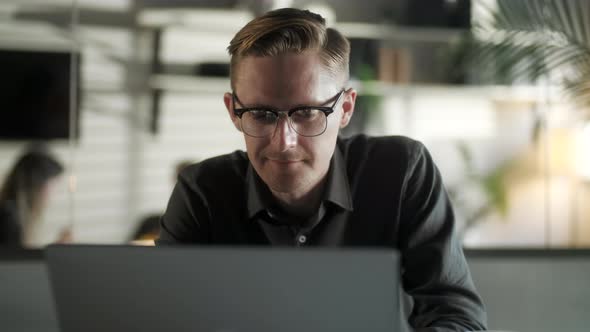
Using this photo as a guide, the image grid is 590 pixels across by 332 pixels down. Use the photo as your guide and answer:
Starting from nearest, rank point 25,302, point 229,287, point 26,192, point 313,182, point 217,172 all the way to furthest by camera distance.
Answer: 1. point 229,287
2. point 313,182
3. point 217,172
4. point 25,302
5. point 26,192

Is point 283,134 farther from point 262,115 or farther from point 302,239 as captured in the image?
point 302,239

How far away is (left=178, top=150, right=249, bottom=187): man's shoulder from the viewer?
164cm

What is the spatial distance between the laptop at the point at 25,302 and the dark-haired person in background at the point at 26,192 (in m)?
1.02

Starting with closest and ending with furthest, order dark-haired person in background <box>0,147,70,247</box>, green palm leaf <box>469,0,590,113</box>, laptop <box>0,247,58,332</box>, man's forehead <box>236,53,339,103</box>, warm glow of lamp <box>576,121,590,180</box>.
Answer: man's forehead <box>236,53,339,103</box> → laptop <box>0,247,58,332</box> → green palm leaf <box>469,0,590,113</box> → dark-haired person in background <box>0,147,70,247</box> → warm glow of lamp <box>576,121,590,180</box>

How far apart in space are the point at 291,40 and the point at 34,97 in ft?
8.39

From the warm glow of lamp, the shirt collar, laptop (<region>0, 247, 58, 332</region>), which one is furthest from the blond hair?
the warm glow of lamp

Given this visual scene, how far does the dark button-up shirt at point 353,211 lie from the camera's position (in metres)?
1.48

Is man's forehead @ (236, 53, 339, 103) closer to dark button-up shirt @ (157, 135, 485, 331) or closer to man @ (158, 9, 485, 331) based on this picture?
man @ (158, 9, 485, 331)

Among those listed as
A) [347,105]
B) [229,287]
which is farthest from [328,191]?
[229,287]

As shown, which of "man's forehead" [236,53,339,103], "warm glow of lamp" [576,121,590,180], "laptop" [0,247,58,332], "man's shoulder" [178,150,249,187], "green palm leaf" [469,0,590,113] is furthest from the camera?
"warm glow of lamp" [576,121,590,180]

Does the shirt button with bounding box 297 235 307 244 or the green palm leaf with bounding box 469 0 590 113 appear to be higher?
the green palm leaf with bounding box 469 0 590 113

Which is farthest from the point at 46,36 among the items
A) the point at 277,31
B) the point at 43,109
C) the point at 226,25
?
the point at 277,31

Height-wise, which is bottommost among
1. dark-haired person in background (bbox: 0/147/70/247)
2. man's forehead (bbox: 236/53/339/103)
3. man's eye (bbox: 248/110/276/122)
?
dark-haired person in background (bbox: 0/147/70/247)

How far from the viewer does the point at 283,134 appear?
55.1 inches
